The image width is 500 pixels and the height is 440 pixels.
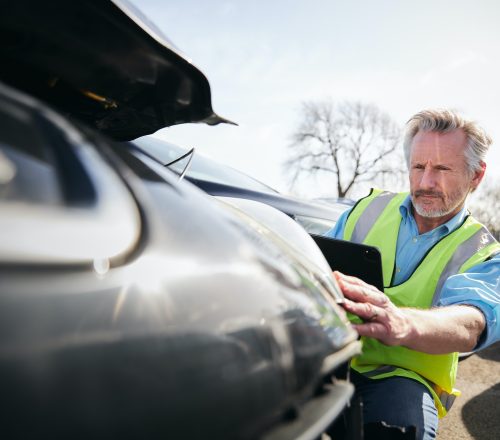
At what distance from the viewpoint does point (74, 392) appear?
349mm

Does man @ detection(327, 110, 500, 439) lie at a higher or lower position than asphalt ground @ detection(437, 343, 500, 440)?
higher

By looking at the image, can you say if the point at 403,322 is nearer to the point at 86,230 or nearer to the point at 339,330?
the point at 339,330

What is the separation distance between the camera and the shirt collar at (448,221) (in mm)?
1827

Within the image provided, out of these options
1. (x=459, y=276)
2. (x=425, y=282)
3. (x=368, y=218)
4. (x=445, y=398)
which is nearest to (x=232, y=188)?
(x=368, y=218)

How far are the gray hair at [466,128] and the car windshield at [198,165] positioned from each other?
57.9 inches

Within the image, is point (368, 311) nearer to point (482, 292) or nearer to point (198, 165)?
point (482, 292)

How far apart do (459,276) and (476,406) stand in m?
2.11

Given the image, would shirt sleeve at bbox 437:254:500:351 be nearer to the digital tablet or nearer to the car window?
the digital tablet

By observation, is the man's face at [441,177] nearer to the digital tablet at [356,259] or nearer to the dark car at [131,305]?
the digital tablet at [356,259]

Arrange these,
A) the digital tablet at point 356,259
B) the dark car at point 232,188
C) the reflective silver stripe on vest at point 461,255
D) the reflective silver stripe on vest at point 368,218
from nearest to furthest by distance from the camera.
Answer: the digital tablet at point 356,259 → the reflective silver stripe on vest at point 461,255 → the reflective silver stripe on vest at point 368,218 → the dark car at point 232,188

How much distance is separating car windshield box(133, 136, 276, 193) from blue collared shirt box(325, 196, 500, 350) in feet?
4.81

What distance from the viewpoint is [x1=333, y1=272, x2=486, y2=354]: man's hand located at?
40.3 inches

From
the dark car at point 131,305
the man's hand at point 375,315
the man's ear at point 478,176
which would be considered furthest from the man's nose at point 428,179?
the dark car at point 131,305

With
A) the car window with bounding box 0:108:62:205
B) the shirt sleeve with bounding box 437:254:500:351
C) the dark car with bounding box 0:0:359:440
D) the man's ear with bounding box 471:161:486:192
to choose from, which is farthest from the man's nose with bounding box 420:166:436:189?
the car window with bounding box 0:108:62:205
